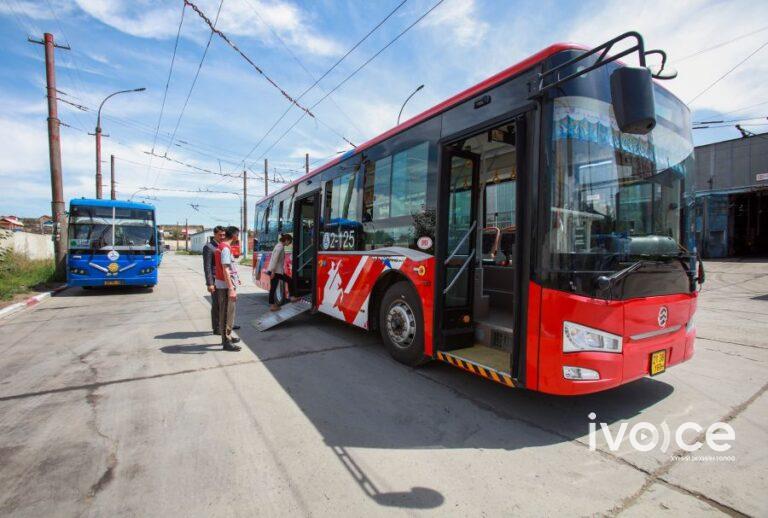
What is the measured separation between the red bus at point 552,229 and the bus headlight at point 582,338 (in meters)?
0.01

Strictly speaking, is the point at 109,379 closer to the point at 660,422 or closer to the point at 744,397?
the point at 660,422

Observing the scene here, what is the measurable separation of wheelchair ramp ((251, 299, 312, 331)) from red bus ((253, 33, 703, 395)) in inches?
92.4

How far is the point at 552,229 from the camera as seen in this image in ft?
10.3

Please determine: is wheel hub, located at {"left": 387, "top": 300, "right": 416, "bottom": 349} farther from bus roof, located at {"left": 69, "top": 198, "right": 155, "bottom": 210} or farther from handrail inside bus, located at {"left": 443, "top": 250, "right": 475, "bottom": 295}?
bus roof, located at {"left": 69, "top": 198, "right": 155, "bottom": 210}

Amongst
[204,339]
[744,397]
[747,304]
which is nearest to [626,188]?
[744,397]

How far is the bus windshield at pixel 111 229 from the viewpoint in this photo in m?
11.0

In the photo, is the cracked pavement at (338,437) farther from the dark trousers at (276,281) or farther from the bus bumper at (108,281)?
the bus bumper at (108,281)

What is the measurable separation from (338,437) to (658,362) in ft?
9.33

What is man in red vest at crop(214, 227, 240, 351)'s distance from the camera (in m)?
5.78

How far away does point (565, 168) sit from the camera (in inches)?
123

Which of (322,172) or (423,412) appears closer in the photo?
(423,412)

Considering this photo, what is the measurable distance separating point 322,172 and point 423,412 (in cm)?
512

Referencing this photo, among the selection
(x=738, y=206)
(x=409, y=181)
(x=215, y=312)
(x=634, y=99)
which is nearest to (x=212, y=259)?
(x=215, y=312)

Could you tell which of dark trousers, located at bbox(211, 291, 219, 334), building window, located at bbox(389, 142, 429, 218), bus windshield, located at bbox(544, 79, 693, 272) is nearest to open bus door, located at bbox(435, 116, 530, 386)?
building window, located at bbox(389, 142, 429, 218)
